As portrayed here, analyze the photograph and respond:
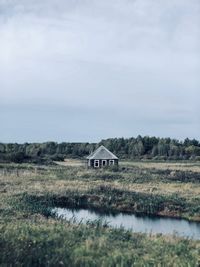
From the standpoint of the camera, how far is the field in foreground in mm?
12438

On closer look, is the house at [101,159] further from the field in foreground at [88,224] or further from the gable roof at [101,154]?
the field in foreground at [88,224]

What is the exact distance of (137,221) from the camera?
2791 cm

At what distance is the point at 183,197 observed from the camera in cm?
3453

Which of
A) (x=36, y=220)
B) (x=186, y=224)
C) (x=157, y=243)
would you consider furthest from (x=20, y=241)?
(x=186, y=224)

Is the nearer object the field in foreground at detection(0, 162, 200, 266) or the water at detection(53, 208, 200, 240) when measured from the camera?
the field in foreground at detection(0, 162, 200, 266)

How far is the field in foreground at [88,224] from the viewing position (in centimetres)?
1244

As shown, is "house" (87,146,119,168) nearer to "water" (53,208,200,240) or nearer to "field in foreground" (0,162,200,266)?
"field in foreground" (0,162,200,266)

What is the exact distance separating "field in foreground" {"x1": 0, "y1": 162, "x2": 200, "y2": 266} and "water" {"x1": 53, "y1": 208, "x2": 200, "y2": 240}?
3.95 ft

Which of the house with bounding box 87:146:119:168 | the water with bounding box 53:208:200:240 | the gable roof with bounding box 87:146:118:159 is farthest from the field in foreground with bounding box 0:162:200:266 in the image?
the gable roof with bounding box 87:146:118:159

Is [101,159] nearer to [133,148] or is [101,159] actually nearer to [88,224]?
[88,224]

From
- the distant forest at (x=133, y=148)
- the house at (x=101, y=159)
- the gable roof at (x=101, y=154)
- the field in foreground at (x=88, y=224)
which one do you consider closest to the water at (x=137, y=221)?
the field in foreground at (x=88, y=224)

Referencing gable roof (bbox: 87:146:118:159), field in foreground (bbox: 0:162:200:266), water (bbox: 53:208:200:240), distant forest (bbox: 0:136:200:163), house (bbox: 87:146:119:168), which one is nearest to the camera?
field in foreground (bbox: 0:162:200:266)

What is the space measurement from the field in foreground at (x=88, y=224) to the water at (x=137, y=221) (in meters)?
1.20

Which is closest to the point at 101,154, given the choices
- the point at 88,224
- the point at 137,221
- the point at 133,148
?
the point at 137,221
